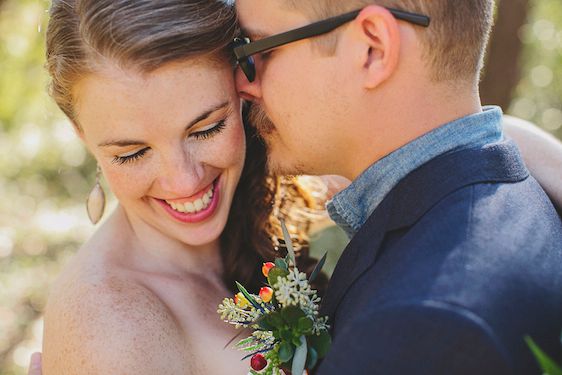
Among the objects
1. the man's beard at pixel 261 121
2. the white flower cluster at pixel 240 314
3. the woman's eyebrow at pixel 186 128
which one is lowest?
the white flower cluster at pixel 240 314

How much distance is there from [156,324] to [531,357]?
53.7 inches

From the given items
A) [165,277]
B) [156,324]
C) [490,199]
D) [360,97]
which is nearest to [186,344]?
[156,324]

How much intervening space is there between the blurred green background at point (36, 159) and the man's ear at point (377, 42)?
5.42 metres

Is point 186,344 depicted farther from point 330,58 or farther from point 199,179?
point 330,58

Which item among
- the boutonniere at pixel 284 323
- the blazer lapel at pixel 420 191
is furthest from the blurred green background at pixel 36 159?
the blazer lapel at pixel 420 191

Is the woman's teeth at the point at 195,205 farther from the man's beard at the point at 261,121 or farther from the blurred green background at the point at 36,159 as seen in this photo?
the blurred green background at the point at 36,159

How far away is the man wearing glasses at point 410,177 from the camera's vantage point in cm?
181

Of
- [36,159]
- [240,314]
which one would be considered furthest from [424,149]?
[36,159]

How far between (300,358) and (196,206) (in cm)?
94

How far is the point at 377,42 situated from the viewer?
93.4 inches

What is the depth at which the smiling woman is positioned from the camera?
2725 millimetres

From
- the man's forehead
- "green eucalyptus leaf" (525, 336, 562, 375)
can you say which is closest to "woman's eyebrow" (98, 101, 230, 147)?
the man's forehead

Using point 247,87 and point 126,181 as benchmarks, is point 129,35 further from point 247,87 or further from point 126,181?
point 126,181

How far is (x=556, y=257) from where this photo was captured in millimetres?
2131
